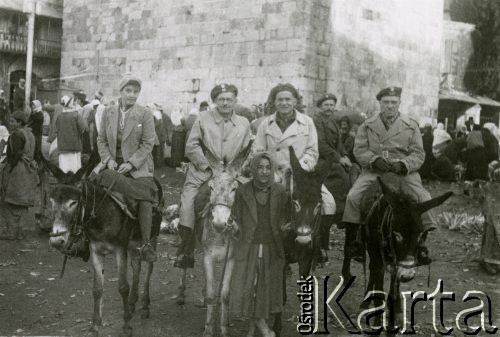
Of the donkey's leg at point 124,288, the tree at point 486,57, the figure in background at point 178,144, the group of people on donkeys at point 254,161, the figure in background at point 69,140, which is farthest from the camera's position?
the tree at point 486,57

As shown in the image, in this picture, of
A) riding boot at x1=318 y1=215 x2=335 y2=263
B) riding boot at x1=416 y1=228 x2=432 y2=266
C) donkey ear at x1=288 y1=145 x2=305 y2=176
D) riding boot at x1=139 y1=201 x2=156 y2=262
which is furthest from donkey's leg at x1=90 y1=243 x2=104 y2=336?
riding boot at x1=416 y1=228 x2=432 y2=266

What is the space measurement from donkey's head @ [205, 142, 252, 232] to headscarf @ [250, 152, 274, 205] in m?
0.21

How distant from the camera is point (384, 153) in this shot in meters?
7.64

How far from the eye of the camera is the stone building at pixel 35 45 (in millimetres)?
32750

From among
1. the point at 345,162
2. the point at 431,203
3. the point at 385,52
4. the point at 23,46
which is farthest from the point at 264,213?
the point at 23,46

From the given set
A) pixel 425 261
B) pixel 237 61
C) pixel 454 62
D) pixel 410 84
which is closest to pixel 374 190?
pixel 425 261

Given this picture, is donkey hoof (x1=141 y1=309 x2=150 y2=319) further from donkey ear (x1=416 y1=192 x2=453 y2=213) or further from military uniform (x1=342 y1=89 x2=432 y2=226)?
donkey ear (x1=416 y1=192 x2=453 y2=213)

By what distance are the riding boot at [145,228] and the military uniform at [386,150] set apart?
2278 millimetres

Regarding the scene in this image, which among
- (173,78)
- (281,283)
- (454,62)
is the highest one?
(454,62)

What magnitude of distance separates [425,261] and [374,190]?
1.13 metres

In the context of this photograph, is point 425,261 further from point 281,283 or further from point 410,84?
point 410,84

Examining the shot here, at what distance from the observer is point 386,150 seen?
7.64 m

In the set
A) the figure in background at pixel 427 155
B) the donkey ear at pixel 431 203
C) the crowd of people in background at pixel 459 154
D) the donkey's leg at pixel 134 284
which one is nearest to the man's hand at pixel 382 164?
the donkey ear at pixel 431 203

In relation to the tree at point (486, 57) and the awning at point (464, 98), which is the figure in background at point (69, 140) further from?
the tree at point (486, 57)
